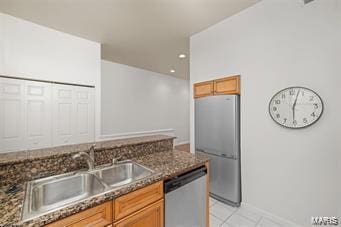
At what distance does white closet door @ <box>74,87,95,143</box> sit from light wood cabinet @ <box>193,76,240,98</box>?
7.33 ft

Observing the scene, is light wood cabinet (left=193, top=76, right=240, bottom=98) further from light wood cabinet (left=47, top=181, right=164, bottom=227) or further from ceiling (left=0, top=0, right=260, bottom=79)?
light wood cabinet (left=47, top=181, right=164, bottom=227)

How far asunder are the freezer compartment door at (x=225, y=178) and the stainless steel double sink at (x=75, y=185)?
146cm

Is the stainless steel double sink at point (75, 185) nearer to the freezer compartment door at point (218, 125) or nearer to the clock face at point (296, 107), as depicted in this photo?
the freezer compartment door at point (218, 125)

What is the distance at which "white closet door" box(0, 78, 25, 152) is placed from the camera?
2.38 meters

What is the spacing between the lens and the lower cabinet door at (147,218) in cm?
111

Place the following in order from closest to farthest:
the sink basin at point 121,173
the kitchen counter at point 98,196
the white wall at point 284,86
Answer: the kitchen counter at point 98,196 < the sink basin at point 121,173 < the white wall at point 284,86

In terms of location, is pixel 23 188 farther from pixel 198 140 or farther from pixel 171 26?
pixel 171 26

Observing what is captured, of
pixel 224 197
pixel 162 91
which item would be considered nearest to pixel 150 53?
pixel 162 91

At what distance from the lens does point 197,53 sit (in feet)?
9.77

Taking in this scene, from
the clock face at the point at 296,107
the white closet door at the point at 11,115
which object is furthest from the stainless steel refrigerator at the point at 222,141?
the white closet door at the point at 11,115

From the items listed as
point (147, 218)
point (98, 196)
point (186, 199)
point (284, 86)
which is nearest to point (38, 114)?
point (98, 196)

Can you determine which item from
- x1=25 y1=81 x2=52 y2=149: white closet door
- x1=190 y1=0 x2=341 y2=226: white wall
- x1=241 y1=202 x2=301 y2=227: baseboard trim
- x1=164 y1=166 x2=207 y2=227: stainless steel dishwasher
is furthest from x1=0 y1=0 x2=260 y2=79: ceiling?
x1=241 y1=202 x2=301 y2=227: baseboard trim

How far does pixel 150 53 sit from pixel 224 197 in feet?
11.8

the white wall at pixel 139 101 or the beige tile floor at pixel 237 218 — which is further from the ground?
the white wall at pixel 139 101
